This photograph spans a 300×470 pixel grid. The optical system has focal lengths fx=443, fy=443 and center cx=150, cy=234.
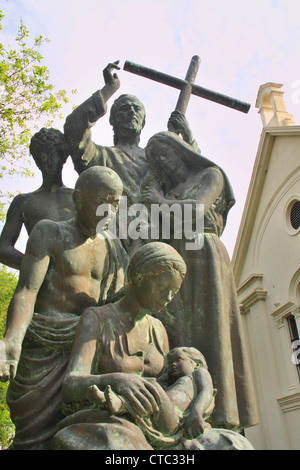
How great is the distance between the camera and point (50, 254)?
2.64 m

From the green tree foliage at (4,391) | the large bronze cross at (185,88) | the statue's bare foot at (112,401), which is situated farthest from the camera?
the green tree foliage at (4,391)

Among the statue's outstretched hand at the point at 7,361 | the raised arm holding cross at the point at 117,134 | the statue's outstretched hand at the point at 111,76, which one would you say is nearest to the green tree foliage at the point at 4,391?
the raised arm holding cross at the point at 117,134

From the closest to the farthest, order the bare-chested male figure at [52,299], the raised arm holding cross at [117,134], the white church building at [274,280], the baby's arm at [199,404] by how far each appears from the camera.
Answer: the baby's arm at [199,404]
the bare-chested male figure at [52,299]
the raised arm holding cross at [117,134]
the white church building at [274,280]

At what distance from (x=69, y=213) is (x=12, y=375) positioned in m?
1.53

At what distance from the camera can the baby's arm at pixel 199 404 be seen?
209 centimetres

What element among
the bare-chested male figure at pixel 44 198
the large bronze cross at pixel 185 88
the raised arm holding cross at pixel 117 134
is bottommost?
the bare-chested male figure at pixel 44 198

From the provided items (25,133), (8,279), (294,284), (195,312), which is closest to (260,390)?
(294,284)

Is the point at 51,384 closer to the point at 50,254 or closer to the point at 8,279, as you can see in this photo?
the point at 50,254

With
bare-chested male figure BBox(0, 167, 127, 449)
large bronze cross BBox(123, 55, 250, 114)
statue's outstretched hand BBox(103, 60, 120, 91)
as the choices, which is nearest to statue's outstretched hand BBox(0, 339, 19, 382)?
bare-chested male figure BBox(0, 167, 127, 449)

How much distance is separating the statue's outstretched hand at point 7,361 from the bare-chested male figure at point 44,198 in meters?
1.26

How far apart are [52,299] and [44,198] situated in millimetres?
1193

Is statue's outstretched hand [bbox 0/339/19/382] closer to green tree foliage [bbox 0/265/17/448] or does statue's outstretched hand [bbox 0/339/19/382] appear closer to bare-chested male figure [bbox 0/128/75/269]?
bare-chested male figure [bbox 0/128/75/269]

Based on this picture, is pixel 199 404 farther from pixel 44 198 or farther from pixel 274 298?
pixel 274 298

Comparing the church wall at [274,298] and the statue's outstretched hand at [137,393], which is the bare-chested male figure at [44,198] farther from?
the church wall at [274,298]
